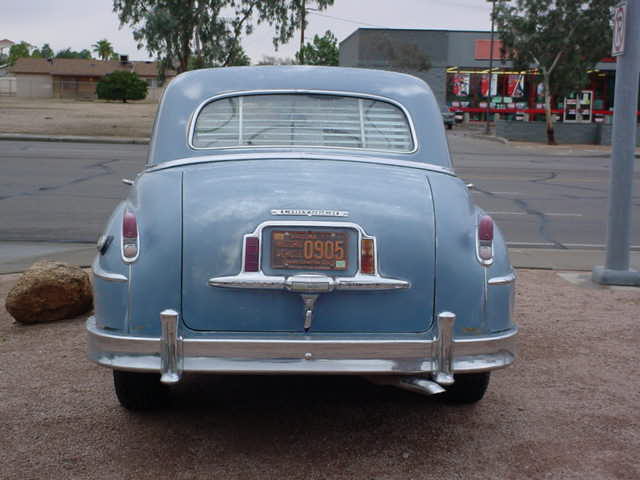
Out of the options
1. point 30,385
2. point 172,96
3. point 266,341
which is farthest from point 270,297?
point 30,385

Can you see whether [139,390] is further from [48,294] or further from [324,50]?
[324,50]

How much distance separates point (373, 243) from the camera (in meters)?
3.51

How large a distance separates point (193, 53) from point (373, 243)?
3824 cm

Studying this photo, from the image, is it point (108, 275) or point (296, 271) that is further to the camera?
point (108, 275)

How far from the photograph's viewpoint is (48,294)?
6.07m

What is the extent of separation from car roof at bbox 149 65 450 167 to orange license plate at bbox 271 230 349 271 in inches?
37.5

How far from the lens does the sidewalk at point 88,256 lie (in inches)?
318

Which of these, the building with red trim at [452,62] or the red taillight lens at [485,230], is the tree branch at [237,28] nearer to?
the building with red trim at [452,62]

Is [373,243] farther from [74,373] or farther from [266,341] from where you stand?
[74,373]

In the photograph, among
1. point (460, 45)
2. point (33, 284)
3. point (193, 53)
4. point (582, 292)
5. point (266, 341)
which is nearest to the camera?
point (266, 341)

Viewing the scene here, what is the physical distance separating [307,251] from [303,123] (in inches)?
48.1

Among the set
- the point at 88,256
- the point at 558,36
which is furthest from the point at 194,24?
the point at 88,256

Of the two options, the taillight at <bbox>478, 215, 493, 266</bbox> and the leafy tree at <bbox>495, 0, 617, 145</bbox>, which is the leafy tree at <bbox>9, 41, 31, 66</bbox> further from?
the taillight at <bbox>478, 215, 493, 266</bbox>

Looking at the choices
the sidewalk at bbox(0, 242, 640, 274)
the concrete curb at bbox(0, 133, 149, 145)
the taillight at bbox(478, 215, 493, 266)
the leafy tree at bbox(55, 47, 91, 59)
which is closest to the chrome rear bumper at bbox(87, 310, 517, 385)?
the taillight at bbox(478, 215, 493, 266)
